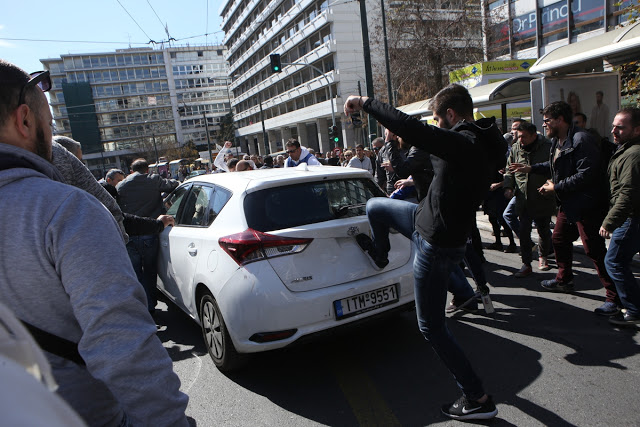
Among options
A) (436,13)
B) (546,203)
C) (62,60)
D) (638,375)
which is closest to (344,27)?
(436,13)

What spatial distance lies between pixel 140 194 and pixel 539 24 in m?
26.0

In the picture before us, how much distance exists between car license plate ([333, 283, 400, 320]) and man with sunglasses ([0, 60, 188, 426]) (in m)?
2.18

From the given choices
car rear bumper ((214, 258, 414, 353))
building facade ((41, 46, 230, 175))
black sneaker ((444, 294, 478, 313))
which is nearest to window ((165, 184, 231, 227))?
car rear bumper ((214, 258, 414, 353))

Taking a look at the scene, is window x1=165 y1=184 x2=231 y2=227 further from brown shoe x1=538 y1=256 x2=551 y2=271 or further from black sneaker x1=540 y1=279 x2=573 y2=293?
brown shoe x1=538 y1=256 x2=551 y2=271

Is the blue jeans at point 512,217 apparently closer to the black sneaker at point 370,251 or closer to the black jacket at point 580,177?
the black jacket at point 580,177

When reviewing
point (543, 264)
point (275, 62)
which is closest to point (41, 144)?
point (543, 264)

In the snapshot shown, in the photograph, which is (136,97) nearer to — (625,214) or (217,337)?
(217,337)

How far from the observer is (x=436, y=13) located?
24969 mm

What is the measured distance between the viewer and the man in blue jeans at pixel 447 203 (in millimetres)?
2373

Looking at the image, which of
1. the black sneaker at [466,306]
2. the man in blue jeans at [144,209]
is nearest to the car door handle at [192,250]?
the man in blue jeans at [144,209]

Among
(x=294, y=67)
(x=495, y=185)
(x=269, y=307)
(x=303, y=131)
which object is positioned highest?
(x=294, y=67)

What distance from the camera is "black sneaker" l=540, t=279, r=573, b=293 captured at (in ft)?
15.2

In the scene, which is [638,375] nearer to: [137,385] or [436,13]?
[137,385]

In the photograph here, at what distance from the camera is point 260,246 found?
3.17 metres
